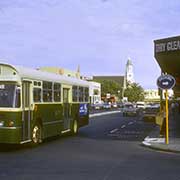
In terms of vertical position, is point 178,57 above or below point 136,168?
above

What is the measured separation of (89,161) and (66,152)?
2732 mm

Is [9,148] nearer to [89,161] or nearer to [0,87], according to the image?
[0,87]

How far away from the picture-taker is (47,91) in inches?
805

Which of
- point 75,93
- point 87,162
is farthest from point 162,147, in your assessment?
point 75,93

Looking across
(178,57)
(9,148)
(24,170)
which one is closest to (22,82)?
(9,148)

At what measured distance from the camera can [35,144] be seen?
62.3 ft

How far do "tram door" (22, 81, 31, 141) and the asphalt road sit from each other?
1.92 feet

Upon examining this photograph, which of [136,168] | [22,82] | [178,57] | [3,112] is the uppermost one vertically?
[178,57]

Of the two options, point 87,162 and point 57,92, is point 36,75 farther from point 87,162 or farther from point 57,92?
point 87,162

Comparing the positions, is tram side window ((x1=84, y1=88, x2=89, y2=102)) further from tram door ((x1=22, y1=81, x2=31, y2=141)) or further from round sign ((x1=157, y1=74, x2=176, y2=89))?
tram door ((x1=22, y1=81, x2=31, y2=141))

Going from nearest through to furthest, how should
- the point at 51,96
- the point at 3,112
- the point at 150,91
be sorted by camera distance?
1. the point at 3,112
2. the point at 51,96
3. the point at 150,91

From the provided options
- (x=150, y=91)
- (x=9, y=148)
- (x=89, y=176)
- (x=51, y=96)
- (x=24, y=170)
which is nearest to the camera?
(x=89, y=176)

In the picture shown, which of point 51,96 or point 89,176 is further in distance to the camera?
point 51,96

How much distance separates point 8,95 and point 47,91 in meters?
3.40
